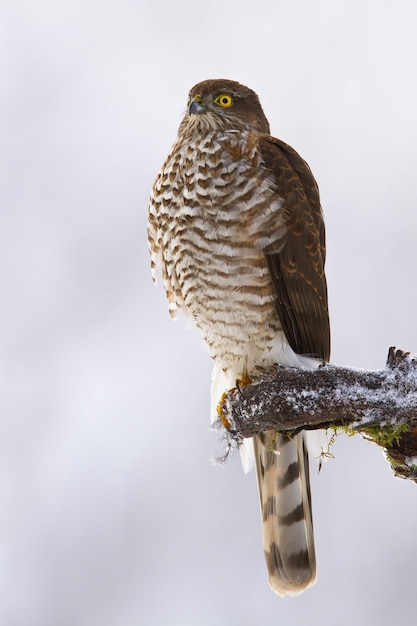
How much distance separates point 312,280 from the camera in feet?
13.6

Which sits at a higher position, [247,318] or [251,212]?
[251,212]

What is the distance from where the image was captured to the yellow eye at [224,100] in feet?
14.3

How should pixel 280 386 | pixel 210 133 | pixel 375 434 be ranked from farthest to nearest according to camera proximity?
pixel 210 133
pixel 280 386
pixel 375 434

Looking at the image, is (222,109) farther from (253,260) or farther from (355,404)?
(355,404)

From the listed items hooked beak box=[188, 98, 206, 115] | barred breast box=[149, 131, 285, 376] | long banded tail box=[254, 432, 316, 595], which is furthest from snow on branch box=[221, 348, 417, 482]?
hooked beak box=[188, 98, 206, 115]

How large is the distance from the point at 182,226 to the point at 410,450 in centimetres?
149

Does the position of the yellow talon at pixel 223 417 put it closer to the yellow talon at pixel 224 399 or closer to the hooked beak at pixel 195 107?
the yellow talon at pixel 224 399

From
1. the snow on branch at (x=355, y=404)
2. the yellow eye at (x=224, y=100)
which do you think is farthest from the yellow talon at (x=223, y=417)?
the yellow eye at (x=224, y=100)

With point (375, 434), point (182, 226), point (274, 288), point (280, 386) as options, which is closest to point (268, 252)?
point (274, 288)

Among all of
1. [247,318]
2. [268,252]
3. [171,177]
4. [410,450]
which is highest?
[171,177]

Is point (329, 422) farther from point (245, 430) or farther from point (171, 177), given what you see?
point (171, 177)

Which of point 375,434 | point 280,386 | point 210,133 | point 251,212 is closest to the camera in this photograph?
point 375,434

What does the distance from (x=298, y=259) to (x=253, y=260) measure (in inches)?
10.2

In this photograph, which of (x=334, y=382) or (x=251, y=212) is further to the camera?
(x=251, y=212)
